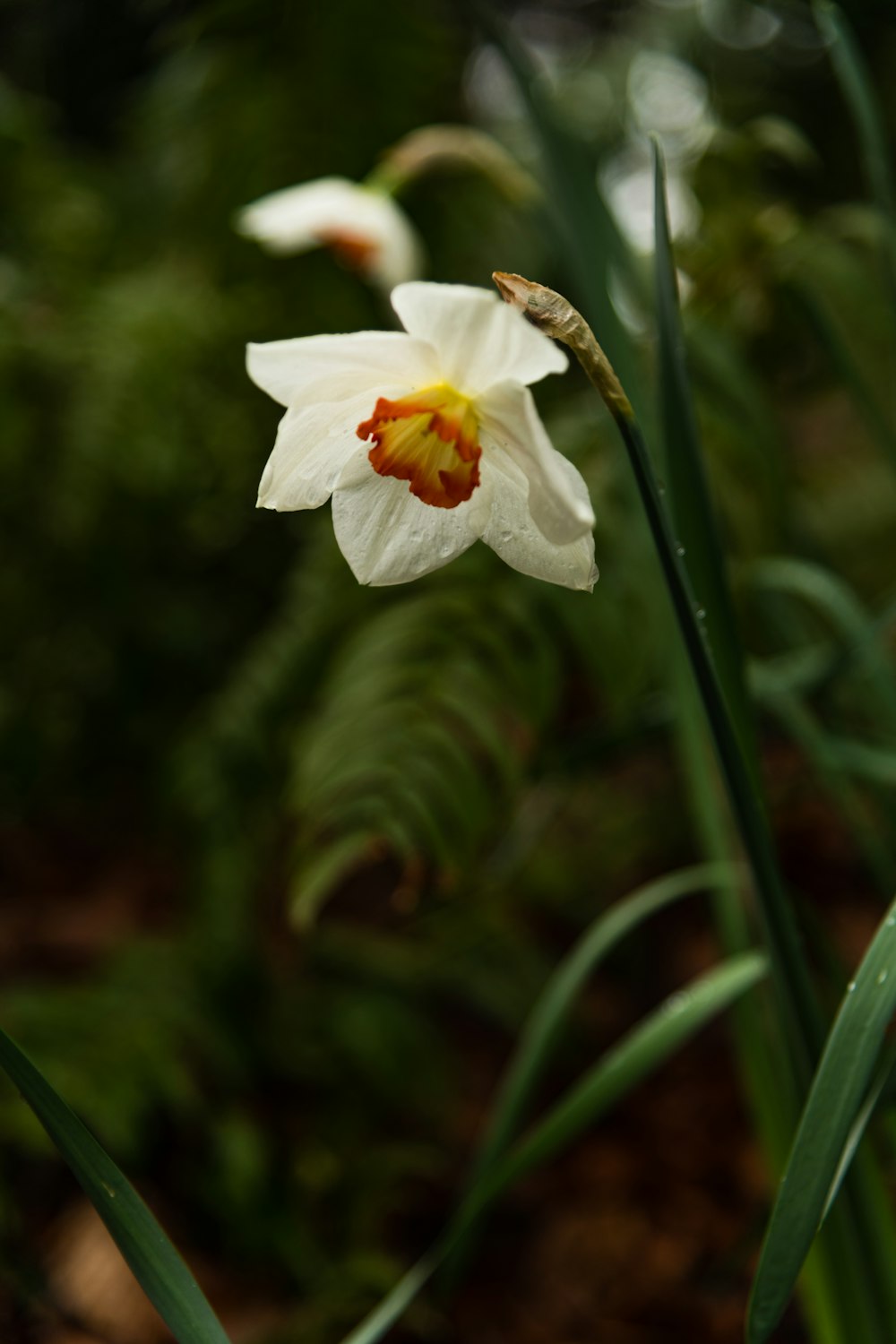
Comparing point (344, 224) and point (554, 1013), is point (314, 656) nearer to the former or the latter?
point (344, 224)

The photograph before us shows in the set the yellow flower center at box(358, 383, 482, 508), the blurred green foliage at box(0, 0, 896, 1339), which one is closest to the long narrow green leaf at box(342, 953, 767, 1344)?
the blurred green foliage at box(0, 0, 896, 1339)

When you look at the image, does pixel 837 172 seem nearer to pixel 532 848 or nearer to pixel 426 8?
pixel 426 8

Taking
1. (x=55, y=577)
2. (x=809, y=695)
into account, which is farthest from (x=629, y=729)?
(x=55, y=577)

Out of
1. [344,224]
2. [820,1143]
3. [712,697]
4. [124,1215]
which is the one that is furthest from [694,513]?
[344,224]

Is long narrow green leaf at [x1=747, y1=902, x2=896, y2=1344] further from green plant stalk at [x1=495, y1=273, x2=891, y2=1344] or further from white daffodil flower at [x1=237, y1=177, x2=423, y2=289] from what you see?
white daffodil flower at [x1=237, y1=177, x2=423, y2=289]

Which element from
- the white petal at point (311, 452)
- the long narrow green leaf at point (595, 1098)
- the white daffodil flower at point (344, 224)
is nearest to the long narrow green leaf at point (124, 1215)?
the long narrow green leaf at point (595, 1098)
